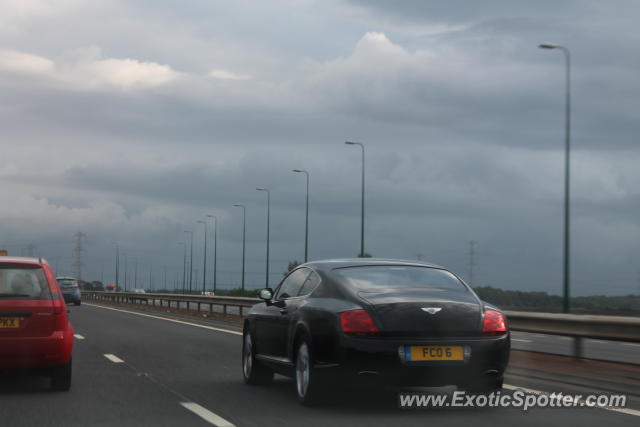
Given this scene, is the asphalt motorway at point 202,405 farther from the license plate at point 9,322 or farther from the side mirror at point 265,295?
the side mirror at point 265,295

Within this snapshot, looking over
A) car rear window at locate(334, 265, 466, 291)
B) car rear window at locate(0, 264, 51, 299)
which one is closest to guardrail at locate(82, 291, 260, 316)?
car rear window at locate(0, 264, 51, 299)

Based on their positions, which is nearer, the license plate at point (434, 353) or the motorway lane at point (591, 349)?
the license plate at point (434, 353)

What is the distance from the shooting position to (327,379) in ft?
31.2

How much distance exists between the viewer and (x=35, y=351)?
1123 cm

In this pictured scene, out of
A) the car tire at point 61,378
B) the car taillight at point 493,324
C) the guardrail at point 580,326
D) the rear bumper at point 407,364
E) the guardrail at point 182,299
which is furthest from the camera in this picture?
the guardrail at point 182,299

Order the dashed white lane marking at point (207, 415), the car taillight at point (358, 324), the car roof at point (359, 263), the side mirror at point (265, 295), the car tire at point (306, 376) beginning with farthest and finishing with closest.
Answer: the side mirror at point (265, 295) < the car roof at point (359, 263) < the car tire at point (306, 376) < the car taillight at point (358, 324) < the dashed white lane marking at point (207, 415)

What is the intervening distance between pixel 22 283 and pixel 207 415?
3.27 meters

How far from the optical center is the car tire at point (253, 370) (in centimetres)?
1216

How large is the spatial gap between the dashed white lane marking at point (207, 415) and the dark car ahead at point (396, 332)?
98 cm

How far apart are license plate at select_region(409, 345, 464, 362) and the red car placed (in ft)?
13.8

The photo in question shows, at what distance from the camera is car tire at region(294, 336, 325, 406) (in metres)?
9.70

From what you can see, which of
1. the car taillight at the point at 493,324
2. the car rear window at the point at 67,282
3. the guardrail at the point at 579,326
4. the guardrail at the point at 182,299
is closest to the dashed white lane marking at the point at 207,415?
the car taillight at the point at 493,324

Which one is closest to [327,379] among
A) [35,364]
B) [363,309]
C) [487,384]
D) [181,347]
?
[363,309]

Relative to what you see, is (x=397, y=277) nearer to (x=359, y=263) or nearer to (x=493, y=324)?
(x=359, y=263)
